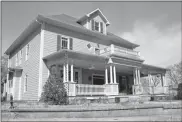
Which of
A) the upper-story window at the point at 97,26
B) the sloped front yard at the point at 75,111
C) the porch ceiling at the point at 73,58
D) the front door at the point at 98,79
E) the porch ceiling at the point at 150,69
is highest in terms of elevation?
the upper-story window at the point at 97,26

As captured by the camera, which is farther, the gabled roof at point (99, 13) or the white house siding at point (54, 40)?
the gabled roof at point (99, 13)

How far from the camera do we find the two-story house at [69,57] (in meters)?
13.1

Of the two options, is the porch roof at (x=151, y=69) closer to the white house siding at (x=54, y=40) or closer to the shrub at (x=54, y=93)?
the white house siding at (x=54, y=40)

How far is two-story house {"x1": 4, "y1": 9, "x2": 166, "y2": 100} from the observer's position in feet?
42.9

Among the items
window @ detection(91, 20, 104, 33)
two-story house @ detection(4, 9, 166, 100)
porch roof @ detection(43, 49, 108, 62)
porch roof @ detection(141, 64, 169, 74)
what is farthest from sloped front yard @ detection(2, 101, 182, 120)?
window @ detection(91, 20, 104, 33)

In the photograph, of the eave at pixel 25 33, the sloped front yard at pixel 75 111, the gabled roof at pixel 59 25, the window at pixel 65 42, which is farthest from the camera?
the window at pixel 65 42

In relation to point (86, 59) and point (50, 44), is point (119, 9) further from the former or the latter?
point (50, 44)

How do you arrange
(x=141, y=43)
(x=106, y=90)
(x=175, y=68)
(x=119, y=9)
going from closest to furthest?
(x=119, y=9), (x=106, y=90), (x=141, y=43), (x=175, y=68)

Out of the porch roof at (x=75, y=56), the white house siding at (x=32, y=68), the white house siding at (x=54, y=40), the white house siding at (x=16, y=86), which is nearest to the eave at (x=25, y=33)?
the white house siding at (x=32, y=68)

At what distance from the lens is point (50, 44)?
14.3 metres

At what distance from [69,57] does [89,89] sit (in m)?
3.20

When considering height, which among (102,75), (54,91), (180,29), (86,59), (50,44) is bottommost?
(54,91)

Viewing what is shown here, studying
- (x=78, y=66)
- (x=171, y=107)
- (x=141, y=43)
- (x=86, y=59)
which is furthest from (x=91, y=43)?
(x=171, y=107)

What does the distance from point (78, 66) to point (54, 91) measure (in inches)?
245
